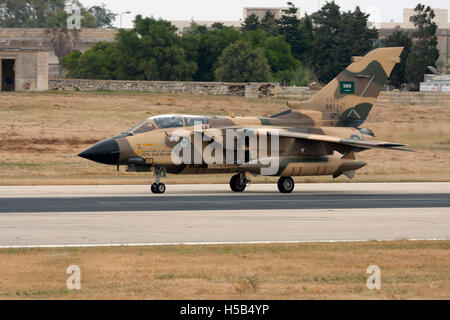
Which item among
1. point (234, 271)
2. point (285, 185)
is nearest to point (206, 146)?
point (285, 185)

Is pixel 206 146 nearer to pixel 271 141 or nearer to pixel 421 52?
pixel 271 141

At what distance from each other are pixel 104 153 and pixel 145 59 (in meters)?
46.3

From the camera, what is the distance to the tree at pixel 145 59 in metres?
72.5

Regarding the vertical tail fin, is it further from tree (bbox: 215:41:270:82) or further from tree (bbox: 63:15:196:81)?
tree (bbox: 63:15:196:81)

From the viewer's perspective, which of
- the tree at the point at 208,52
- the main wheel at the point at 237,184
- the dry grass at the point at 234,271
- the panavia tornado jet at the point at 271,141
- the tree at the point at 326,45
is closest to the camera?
the dry grass at the point at 234,271

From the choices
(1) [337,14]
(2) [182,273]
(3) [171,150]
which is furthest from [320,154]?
(1) [337,14]

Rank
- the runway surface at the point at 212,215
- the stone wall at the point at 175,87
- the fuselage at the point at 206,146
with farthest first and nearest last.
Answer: the stone wall at the point at 175,87 < the fuselage at the point at 206,146 < the runway surface at the point at 212,215

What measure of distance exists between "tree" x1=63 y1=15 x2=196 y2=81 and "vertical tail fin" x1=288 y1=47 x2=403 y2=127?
41.4m

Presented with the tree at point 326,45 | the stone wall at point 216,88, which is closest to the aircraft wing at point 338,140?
the stone wall at point 216,88

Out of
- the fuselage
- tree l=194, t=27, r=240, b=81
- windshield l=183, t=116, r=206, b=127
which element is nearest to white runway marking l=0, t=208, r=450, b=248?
the fuselage

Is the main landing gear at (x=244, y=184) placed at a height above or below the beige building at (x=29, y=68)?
below

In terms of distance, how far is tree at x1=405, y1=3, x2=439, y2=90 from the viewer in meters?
86.8

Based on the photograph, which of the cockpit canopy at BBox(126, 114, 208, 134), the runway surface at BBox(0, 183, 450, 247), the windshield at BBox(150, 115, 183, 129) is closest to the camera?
the runway surface at BBox(0, 183, 450, 247)

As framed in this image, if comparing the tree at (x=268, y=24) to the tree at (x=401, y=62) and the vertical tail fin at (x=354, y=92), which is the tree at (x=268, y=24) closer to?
the tree at (x=401, y=62)
